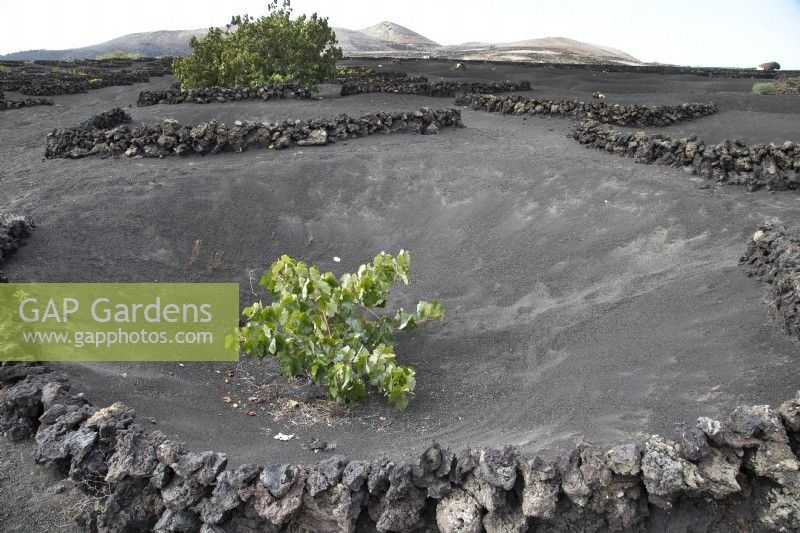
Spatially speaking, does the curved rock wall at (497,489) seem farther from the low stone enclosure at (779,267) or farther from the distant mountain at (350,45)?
the distant mountain at (350,45)

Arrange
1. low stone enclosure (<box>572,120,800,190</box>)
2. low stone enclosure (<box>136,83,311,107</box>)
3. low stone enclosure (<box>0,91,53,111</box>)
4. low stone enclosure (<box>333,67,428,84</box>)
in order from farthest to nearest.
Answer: low stone enclosure (<box>333,67,428,84</box>), low stone enclosure (<box>0,91,53,111</box>), low stone enclosure (<box>136,83,311,107</box>), low stone enclosure (<box>572,120,800,190</box>)

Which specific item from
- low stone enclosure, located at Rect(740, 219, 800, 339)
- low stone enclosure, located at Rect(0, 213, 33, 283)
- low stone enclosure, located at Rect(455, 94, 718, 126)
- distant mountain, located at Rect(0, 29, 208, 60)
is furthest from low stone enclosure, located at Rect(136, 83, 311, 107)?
distant mountain, located at Rect(0, 29, 208, 60)

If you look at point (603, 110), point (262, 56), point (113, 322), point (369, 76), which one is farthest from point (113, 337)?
point (369, 76)

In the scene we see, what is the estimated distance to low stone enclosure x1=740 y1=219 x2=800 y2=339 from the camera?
6246 millimetres

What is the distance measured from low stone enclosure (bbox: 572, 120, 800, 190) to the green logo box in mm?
7842

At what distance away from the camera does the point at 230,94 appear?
61.3 feet

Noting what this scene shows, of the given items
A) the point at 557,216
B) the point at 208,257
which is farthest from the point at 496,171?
the point at 208,257

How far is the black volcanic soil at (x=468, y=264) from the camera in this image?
18.7ft

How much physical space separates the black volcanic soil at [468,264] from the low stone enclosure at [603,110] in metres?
1.00

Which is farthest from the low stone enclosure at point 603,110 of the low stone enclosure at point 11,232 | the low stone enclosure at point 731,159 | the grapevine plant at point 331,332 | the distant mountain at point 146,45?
the distant mountain at point 146,45

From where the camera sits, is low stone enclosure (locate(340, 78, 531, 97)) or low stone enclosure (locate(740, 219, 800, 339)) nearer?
low stone enclosure (locate(740, 219, 800, 339))

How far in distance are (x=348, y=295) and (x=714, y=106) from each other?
16.7 metres

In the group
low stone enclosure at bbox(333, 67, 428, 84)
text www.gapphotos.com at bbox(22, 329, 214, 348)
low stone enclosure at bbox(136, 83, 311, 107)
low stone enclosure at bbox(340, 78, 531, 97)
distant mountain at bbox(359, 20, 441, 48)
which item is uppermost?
distant mountain at bbox(359, 20, 441, 48)

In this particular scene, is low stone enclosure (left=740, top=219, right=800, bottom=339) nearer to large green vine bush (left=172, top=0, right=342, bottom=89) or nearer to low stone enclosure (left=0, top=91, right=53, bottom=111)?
large green vine bush (left=172, top=0, right=342, bottom=89)
